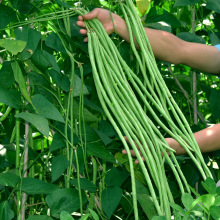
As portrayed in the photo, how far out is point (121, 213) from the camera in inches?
54.6

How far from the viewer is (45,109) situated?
0.83 meters

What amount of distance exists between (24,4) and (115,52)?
0.29m

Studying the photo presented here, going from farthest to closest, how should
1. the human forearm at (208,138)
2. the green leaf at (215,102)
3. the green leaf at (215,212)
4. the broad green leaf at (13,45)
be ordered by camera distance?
the green leaf at (215,102)
the human forearm at (208,138)
the broad green leaf at (13,45)
the green leaf at (215,212)

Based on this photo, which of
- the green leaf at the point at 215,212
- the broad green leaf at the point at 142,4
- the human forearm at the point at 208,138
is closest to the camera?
the green leaf at the point at 215,212

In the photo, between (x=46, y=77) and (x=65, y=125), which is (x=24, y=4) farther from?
(x=65, y=125)

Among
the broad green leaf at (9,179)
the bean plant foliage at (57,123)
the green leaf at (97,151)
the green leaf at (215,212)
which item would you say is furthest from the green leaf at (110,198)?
the green leaf at (215,212)

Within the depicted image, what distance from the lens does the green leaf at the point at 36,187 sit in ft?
2.76

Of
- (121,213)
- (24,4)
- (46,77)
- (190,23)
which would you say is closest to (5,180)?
(46,77)

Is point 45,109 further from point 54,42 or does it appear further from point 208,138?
point 208,138

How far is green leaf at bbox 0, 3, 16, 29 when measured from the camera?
91 centimetres

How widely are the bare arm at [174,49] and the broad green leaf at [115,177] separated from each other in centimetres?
33

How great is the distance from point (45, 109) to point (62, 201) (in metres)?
0.18

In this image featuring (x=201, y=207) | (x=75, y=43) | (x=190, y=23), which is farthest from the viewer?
(x=190, y=23)

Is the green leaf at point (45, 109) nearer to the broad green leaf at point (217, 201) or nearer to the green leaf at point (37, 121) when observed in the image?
the green leaf at point (37, 121)
